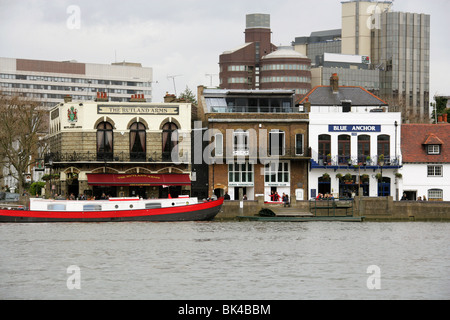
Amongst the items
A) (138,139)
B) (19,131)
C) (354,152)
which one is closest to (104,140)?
(138,139)

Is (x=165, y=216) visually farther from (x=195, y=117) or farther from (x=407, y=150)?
(x=407, y=150)

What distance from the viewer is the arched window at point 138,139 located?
259 feet

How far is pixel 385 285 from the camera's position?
39406 millimetres

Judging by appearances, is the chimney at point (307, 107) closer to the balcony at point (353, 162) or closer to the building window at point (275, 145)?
the building window at point (275, 145)

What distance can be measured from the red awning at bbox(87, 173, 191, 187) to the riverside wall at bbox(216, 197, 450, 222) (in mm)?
7323

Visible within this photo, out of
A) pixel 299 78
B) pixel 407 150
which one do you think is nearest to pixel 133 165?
pixel 407 150

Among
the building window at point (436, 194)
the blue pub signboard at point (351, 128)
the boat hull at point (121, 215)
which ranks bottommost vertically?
the boat hull at point (121, 215)

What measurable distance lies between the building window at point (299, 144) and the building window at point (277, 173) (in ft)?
4.52

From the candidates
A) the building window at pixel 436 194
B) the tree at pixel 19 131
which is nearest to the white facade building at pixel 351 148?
the building window at pixel 436 194

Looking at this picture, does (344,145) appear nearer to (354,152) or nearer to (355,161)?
(354,152)

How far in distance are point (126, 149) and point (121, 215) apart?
34.4 ft

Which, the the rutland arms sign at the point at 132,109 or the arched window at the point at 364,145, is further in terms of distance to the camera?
the arched window at the point at 364,145

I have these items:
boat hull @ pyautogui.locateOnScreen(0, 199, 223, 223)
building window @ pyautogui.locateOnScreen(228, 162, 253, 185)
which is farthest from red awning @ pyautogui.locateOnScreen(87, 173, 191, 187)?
boat hull @ pyautogui.locateOnScreen(0, 199, 223, 223)
